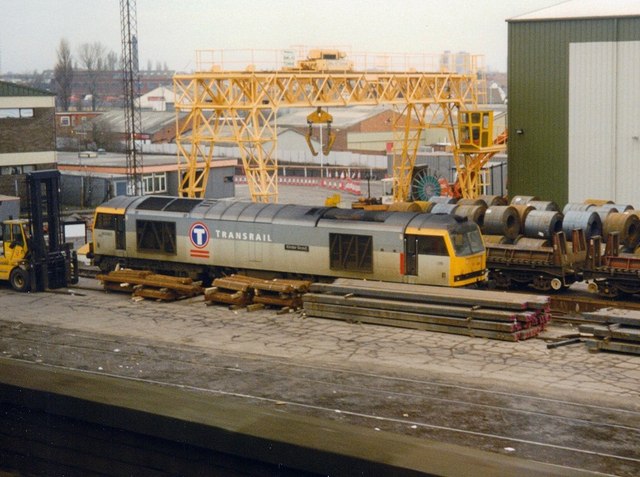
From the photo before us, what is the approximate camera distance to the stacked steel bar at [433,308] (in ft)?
64.5

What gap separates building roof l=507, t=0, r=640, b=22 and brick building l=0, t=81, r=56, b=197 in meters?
28.0

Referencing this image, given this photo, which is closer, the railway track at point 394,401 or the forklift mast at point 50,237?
the railway track at point 394,401

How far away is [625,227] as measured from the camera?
26.0 meters

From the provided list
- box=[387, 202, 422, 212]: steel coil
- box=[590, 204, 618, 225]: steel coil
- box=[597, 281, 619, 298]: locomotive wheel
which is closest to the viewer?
box=[597, 281, 619, 298]: locomotive wheel

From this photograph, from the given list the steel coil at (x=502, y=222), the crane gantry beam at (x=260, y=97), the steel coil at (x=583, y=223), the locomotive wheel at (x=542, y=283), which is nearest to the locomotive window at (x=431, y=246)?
the locomotive wheel at (x=542, y=283)

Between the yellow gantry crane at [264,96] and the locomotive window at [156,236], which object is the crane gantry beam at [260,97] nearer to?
the yellow gantry crane at [264,96]

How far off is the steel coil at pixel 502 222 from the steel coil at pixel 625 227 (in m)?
2.56

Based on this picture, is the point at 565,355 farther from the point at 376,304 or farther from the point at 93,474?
the point at 93,474

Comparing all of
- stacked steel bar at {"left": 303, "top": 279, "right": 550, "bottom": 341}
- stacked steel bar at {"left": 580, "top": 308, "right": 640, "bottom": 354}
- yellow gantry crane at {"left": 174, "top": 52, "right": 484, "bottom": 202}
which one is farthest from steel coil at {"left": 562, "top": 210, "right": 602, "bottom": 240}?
yellow gantry crane at {"left": 174, "top": 52, "right": 484, "bottom": 202}

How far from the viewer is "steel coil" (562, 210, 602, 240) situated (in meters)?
25.5

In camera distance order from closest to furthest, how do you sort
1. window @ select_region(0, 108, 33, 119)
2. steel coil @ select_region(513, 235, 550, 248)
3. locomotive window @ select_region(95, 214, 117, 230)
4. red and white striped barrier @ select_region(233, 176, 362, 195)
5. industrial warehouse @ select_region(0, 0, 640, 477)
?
industrial warehouse @ select_region(0, 0, 640, 477), steel coil @ select_region(513, 235, 550, 248), locomotive window @ select_region(95, 214, 117, 230), window @ select_region(0, 108, 33, 119), red and white striped barrier @ select_region(233, 176, 362, 195)

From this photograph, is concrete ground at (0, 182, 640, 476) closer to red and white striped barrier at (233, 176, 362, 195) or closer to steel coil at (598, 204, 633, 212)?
steel coil at (598, 204, 633, 212)

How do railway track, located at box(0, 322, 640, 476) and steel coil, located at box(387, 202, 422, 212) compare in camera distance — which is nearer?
railway track, located at box(0, 322, 640, 476)

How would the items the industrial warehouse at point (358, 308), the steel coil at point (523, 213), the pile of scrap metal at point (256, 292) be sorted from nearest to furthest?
the industrial warehouse at point (358, 308)
the pile of scrap metal at point (256, 292)
the steel coil at point (523, 213)
